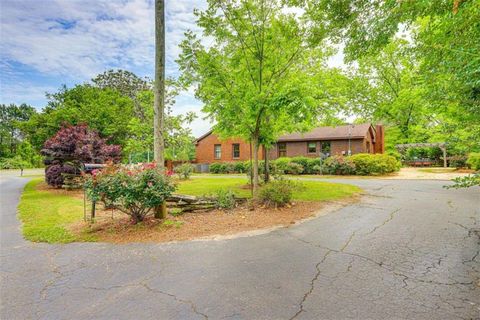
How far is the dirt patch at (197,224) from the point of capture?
18.1ft

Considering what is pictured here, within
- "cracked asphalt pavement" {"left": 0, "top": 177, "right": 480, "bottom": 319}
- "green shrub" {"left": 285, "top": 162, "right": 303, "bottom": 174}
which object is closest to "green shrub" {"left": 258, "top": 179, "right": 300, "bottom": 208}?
"cracked asphalt pavement" {"left": 0, "top": 177, "right": 480, "bottom": 319}

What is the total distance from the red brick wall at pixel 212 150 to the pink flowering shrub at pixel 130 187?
2204cm

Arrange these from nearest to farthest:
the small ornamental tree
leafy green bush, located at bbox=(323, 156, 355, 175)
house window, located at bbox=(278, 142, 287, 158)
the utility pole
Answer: the utility pole → the small ornamental tree → leafy green bush, located at bbox=(323, 156, 355, 175) → house window, located at bbox=(278, 142, 287, 158)

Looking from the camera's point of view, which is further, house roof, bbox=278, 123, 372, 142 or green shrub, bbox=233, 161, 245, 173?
green shrub, bbox=233, 161, 245, 173

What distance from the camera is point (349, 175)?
19.6m

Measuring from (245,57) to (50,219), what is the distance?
313 inches

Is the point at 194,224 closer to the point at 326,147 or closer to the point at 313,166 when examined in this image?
the point at 313,166

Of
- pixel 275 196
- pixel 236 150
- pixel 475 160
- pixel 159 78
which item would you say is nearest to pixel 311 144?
pixel 236 150

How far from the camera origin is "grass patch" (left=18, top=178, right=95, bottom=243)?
5.61 metres

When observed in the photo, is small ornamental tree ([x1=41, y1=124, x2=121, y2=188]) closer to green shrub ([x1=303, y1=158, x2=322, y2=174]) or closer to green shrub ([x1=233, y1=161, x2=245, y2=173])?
green shrub ([x1=233, y1=161, x2=245, y2=173])

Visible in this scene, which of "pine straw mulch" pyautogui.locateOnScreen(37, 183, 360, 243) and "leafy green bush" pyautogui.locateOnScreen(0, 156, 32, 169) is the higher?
"leafy green bush" pyautogui.locateOnScreen(0, 156, 32, 169)

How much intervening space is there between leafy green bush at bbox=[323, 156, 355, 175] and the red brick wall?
8856 millimetres

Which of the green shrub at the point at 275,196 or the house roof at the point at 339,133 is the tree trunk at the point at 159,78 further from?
the house roof at the point at 339,133

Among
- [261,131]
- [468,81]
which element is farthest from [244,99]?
[468,81]
